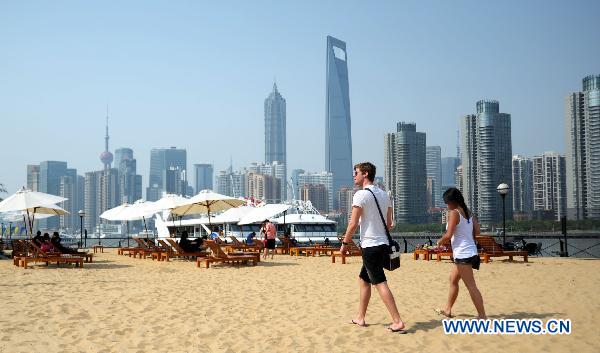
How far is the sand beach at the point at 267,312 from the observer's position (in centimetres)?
584

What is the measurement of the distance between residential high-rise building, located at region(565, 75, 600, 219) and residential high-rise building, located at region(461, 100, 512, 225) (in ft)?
50.0

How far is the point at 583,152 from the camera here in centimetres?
12744

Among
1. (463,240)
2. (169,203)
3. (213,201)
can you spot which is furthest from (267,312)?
(169,203)

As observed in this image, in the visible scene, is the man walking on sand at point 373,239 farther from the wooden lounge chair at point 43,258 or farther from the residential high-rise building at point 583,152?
the residential high-rise building at point 583,152

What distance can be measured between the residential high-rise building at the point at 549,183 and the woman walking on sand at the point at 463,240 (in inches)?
5839

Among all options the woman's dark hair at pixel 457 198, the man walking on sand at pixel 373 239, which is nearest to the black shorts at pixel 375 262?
the man walking on sand at pixel 373 239

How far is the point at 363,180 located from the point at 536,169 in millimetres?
158890

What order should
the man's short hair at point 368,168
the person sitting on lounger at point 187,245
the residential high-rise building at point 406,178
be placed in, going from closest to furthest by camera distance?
the man's short hair at point 368,168
the person sitting on lounger at point 187,245
the residential high-rise building at point 406,178

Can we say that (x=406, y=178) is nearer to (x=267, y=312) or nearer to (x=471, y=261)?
(x=267, y=312)

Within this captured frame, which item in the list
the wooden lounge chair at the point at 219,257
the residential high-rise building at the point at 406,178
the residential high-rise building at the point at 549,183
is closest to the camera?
the wooden lounge chair at the point at 219,257

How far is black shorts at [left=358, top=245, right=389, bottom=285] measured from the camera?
238 inches

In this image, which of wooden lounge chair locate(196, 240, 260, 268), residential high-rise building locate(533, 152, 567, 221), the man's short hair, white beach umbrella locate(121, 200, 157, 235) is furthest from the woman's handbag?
residential high-rise building locate(533, 152, 567, 221)

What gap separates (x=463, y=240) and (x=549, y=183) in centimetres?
15449

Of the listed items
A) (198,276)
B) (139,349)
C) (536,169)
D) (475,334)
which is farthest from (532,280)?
(536,169)
